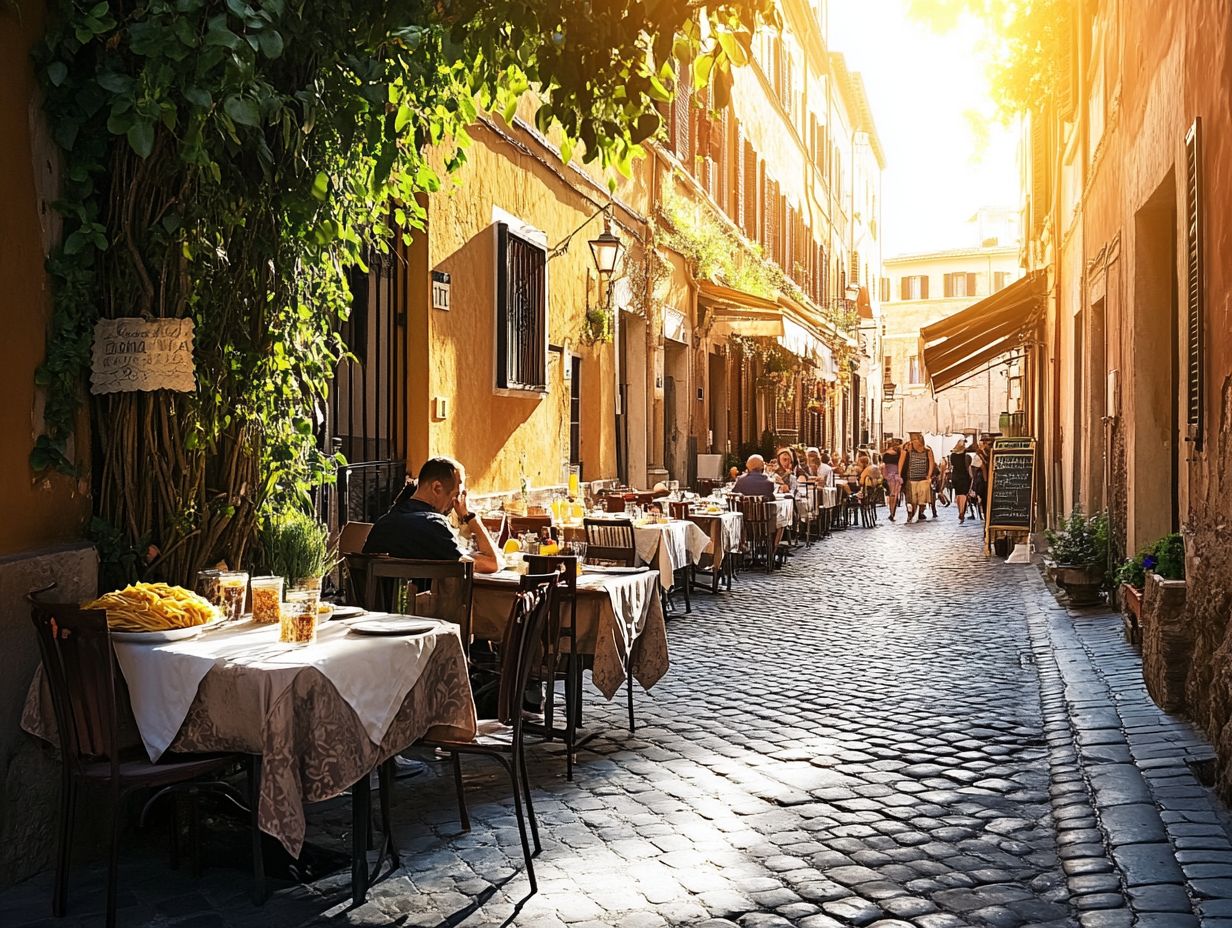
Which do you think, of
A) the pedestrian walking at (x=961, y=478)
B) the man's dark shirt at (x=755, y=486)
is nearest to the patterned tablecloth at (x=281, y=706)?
the man's dark shirt at (x=755, y=486)

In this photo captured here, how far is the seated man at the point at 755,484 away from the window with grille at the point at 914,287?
48.8m

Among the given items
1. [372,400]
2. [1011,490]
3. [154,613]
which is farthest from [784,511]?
[154,613]

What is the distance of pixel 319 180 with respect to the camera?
5012 millimetres

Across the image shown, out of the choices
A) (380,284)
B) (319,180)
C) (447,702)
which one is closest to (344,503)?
(380,284)

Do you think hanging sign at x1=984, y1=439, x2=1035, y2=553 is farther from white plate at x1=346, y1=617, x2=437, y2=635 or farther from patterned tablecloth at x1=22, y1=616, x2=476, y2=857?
patterned tablecloth at x1=22, y1=616, x2=476, y2=857

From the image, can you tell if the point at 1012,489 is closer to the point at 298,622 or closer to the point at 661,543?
the point at 661,543

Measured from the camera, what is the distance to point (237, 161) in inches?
195

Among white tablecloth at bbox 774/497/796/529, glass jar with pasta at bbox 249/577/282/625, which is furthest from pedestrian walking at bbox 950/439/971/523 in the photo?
glass jar with pasta at bbox 249/577/282/625

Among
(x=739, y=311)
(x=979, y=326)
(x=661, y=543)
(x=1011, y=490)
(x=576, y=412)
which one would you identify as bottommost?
(x=661, y=543)

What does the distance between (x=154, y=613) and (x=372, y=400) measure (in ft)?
14.1

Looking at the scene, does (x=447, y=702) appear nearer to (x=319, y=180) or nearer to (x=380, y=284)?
(x=319, y=180)

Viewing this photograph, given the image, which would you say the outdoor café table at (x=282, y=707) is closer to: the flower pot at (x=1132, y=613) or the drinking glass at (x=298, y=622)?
the drinking glass at (x=298, y=622)

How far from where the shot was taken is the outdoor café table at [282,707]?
146 inches

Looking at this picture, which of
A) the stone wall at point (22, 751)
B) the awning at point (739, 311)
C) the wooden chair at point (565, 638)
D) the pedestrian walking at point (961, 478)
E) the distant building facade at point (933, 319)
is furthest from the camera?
the distant building facade at point (933, 319)
